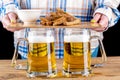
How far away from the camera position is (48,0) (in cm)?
231

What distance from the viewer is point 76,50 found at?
1454mm

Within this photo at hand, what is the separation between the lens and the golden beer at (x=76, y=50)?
4.76ft

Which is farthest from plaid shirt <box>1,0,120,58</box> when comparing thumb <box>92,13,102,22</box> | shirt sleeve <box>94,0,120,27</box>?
thumb <box>92,13,102,22</box>

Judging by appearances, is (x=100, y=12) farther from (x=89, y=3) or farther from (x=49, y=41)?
(x=49, y=41)

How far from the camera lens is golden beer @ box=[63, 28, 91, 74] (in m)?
1.45

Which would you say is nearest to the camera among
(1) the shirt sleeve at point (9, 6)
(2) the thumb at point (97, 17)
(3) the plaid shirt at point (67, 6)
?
(2) the thumb at point (97, 17)

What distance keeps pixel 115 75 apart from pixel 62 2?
0.91 metres

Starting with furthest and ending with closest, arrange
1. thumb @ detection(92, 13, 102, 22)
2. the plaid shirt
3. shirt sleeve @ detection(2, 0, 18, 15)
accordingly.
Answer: the plaid shirt < shirt sleeve @ detection(2, 0, 18, 15) < thumb @ detection(92, 13, 102, 22)

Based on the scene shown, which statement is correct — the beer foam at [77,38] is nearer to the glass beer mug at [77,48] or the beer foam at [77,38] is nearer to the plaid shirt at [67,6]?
the glass beer mug at [77,48]

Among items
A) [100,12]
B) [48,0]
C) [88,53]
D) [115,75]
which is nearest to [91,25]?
[88,53]

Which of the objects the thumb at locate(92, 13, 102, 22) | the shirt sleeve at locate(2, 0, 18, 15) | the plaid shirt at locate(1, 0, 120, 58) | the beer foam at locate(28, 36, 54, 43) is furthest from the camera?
the plaid shirt at locate(1, 0, 120, 58)

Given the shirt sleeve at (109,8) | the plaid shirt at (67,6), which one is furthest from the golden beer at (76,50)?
the plaid shirt at (67,6)

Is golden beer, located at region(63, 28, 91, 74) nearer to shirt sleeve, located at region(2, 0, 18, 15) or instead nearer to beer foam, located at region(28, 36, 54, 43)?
beer foam, located at region(28, 36, 54, 43)

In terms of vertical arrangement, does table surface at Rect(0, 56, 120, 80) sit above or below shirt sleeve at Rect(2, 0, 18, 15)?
below
